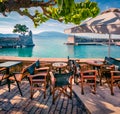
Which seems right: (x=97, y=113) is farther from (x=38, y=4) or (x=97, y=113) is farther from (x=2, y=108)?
(x=38, y=4)

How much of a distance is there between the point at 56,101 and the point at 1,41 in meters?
139

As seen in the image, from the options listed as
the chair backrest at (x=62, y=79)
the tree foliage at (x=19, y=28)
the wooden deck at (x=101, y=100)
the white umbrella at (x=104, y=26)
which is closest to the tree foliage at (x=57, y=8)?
the white umbrella at (x=104, y=26)

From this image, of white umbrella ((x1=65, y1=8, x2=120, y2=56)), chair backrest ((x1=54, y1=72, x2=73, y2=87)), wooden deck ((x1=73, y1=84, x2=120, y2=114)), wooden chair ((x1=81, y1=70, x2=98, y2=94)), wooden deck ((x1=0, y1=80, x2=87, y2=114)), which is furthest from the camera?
white umbrella ((x1=65, y1=8, x2=120, y2=56))

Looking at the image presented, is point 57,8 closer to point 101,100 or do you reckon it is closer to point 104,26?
point 104,26

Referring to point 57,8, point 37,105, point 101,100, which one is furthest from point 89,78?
point 57,8

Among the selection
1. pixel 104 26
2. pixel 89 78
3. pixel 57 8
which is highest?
pixel 57 8

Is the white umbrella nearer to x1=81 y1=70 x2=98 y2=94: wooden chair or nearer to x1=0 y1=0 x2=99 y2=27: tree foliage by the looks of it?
x1=0 y1=0 x2=99 y2=27: tree foliage

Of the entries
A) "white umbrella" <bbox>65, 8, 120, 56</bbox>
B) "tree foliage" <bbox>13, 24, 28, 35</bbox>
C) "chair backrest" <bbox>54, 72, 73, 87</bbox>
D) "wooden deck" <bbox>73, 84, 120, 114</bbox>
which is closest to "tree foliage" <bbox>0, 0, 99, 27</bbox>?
"white umbrella" <bbox>65, 8, 120, 56</bbox>

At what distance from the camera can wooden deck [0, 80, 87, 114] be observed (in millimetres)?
5398

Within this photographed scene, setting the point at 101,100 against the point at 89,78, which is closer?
the point at 101,100

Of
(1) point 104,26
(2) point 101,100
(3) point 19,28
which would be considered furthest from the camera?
(3) point 19,28

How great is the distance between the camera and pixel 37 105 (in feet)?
19.2

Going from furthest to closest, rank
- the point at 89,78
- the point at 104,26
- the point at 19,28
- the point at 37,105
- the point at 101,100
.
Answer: the point at 19,28 < the point at 104,26 < the point at 89,78 < the point at 101,100 < the point at 37,105

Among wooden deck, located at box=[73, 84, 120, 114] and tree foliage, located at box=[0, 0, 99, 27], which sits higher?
tree foliage, located at box=[0, 0, 99, 27]
